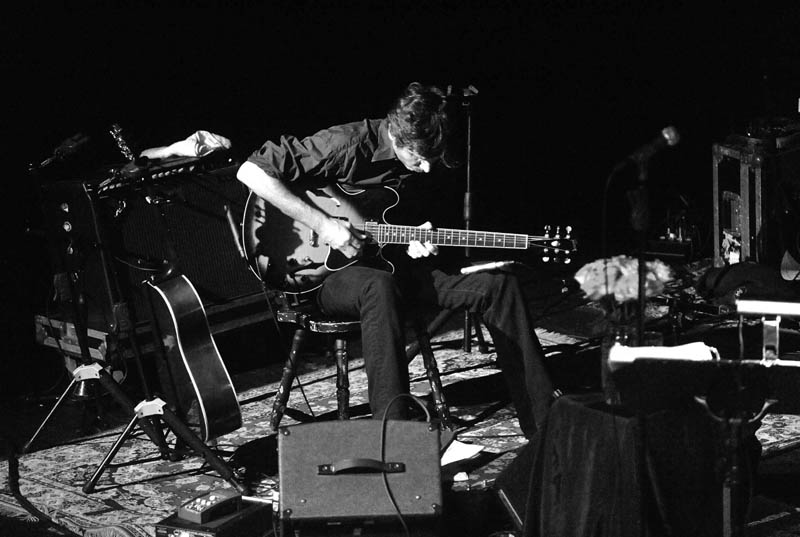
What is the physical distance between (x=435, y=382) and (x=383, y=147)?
3.23 feet

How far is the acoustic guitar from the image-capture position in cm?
387

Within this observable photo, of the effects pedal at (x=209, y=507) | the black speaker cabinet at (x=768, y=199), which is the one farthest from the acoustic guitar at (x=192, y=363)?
the black speaker cabinet at (x=768, y=199)

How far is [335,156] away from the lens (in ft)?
13.5

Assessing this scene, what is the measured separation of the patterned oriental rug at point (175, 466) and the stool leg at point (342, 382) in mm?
341

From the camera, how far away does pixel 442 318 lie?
4.72 meters

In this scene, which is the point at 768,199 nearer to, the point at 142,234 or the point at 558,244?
the point at 558,244

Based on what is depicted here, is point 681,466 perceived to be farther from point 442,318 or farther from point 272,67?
point 272,67

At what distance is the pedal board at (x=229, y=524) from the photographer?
3.01m

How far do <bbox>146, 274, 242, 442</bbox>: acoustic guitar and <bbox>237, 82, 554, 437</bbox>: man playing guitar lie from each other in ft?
1.54

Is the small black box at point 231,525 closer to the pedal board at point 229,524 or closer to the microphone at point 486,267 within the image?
the pedal board at point 229,524

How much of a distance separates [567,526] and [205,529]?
105cm

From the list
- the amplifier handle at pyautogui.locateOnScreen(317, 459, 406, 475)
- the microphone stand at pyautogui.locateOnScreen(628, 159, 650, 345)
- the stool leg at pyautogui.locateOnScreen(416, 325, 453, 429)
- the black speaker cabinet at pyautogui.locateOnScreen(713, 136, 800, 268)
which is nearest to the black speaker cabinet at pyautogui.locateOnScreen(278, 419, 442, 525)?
the amplifier handle at pyautogui.locateOnScreen(317, 459, 406, 475)

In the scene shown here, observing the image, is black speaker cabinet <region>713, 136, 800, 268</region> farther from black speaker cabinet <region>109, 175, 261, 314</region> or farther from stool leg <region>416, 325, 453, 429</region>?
black speaker cabinet <region>109, 175, 261, 314</region>

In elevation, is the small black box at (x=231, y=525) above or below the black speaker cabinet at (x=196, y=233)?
below
